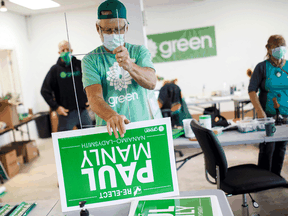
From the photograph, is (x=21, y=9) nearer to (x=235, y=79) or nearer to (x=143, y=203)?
(x=235, y=79)

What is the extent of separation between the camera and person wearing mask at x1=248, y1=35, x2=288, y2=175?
232cm

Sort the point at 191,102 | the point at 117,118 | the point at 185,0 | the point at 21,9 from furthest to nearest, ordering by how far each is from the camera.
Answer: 1. the point at 185,0
2. the point at 21,9
3. the point at 191,102
4. the point at 117,118

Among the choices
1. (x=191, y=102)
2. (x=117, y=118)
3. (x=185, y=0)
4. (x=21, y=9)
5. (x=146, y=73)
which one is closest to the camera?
(x=117, y=118)

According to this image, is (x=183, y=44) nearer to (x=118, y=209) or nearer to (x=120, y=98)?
(x=120, y=98)

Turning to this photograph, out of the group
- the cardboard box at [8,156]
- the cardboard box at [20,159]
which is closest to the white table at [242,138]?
the cardboard box at [8,156]

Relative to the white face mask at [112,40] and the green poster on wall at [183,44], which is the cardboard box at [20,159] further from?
the green poster on wall at [183,44]

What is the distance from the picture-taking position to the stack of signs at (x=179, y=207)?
33.5 inches

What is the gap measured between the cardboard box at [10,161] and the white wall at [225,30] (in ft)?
13.3

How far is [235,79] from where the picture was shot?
20.9 ft

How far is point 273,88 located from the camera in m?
2.38

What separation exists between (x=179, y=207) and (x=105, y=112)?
1.51ft

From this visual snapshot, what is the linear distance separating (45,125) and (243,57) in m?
5.12

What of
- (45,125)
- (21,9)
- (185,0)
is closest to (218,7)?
(185,0)

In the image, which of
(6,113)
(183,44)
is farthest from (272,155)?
(183,44)
